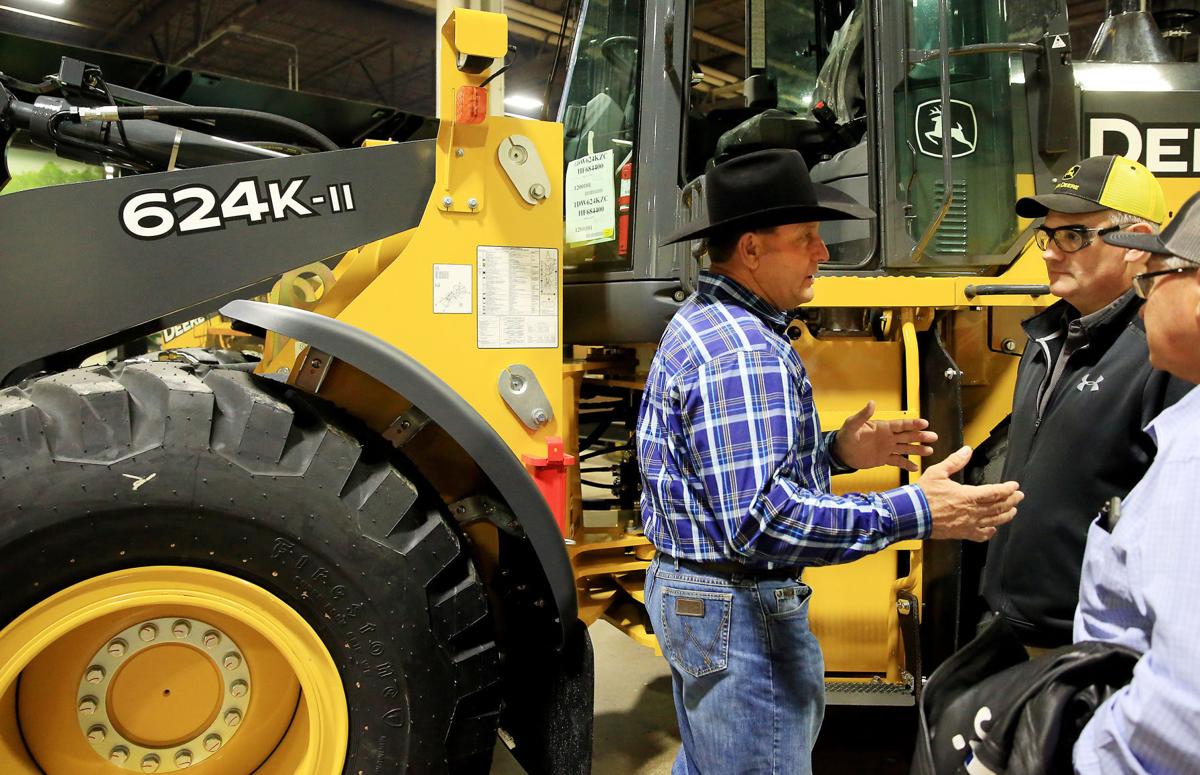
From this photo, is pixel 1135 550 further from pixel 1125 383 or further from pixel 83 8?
pixel 83 8

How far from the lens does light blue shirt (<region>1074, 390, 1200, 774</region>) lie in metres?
0.95

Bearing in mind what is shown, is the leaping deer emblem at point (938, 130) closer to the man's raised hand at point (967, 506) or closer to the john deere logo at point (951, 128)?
the john deere logo at point (951, 128)

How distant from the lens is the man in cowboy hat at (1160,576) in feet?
3.15

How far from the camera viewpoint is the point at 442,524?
2229mm

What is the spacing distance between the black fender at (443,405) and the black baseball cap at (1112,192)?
1.53 meters

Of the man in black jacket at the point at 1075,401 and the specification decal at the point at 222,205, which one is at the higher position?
the specification decal at the point at 222,205

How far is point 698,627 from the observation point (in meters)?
1.80

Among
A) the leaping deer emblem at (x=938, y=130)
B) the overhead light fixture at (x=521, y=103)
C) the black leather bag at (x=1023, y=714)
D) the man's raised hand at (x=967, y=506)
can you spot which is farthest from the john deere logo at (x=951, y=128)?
the overhead light fixture at (x=521, y=103)

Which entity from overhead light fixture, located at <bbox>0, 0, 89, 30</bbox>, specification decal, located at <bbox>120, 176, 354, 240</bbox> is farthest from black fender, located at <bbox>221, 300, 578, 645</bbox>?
overhead light fixture, located at <bbox>0, 0, 89, 30</bbox>

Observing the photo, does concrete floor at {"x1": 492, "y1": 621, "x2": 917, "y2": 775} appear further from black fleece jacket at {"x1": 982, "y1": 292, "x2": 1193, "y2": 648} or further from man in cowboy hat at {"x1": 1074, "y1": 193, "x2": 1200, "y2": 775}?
man in cowboy hat at {"x1": 1074, "y1": 193, "x2": 1200, "y2": 775}

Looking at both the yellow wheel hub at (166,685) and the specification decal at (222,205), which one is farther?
the specification decal at (222,205)

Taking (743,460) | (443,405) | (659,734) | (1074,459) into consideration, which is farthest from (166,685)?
(1074,459)

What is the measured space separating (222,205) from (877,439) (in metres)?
1.88

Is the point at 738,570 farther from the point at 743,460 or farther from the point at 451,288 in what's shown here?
the point at 451,288
